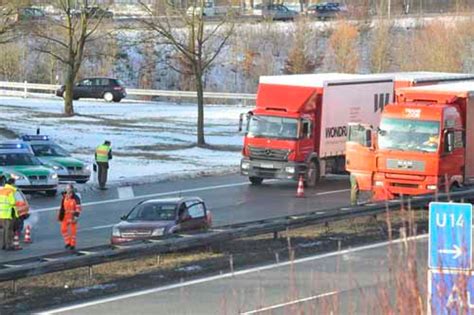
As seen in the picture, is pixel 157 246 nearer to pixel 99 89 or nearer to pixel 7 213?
pixel 7 213

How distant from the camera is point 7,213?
2223 cm

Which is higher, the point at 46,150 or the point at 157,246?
the point at 46,150

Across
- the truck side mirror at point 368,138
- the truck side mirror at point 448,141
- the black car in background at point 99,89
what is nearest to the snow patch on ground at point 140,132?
the black car in background at point 99,89

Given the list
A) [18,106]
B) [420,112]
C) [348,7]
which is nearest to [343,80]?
[420,112]

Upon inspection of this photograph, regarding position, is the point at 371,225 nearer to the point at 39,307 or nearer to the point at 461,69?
the point at 39,307

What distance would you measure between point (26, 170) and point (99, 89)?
131ft

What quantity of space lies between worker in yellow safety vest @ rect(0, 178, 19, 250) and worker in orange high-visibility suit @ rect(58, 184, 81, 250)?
37.0 inches

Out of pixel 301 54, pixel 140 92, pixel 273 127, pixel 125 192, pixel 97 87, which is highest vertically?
pixel 301 54

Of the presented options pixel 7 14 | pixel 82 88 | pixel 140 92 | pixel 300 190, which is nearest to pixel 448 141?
pixel 300 190

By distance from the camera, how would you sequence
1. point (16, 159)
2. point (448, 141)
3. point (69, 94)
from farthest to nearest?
point (69, 94) → point (16, 159) → point (448, 141)

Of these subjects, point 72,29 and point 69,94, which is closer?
point 72,29

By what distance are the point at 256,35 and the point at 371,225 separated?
61797 mm

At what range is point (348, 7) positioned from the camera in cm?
9756

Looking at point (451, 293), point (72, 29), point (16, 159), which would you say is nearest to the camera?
point (451, 293)
